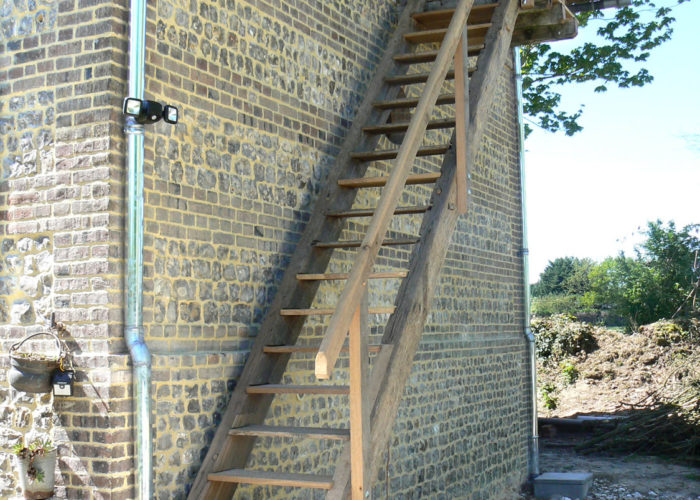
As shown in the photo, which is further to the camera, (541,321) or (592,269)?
(592,269)

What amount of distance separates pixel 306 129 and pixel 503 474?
6.05m

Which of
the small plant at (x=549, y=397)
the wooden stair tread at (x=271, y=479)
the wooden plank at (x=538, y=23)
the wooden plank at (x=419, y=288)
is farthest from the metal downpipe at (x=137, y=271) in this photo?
the small plant at (x=549, y=397)

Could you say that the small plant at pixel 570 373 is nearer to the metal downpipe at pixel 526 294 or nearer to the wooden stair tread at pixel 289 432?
the metal downpipe at pixel 526 294

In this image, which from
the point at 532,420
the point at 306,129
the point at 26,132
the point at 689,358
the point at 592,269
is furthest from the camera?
the point at 592,269

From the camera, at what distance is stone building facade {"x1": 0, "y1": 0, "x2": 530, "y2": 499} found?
4.91 meters

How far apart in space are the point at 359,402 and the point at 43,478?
1.82 meters

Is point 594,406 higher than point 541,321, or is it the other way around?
point 541,321

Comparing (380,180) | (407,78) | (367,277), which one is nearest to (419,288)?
(380,180)

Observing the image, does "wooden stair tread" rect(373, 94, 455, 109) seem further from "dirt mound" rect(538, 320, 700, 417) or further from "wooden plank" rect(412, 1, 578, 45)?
"dirt mound" rect(538, 320, 700, 417)

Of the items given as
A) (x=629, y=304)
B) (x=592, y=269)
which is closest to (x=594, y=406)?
(x=629, y=304)

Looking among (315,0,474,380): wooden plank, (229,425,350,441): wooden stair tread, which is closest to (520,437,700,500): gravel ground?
(229,425,350,441): wooden stair tread

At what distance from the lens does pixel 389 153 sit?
6.69 meters

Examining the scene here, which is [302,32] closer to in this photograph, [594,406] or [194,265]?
[194,265]

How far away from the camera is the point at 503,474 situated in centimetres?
1089
